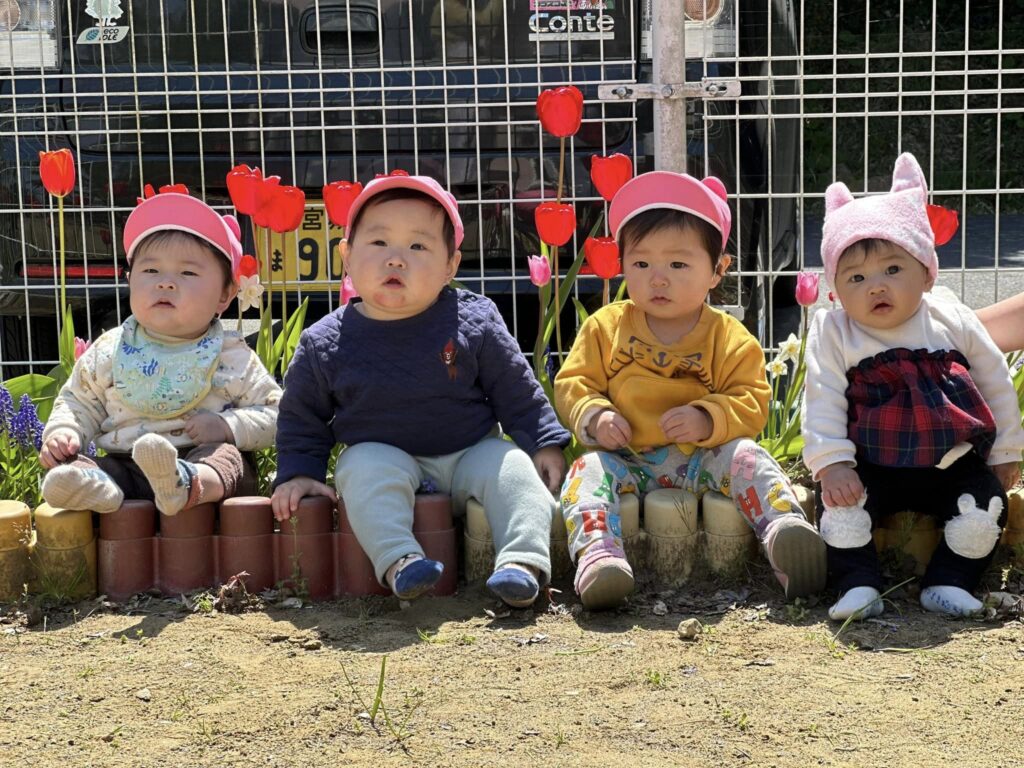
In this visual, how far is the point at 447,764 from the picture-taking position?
2316 mm

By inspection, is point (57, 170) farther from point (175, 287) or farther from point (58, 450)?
point (58, 450)

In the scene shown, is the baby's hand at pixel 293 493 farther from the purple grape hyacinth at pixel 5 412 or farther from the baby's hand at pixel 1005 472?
the baby's hand at pixel 1005 472

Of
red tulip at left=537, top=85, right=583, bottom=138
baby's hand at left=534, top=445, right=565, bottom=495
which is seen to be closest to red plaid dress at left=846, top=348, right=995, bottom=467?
baby's hand at left=534, top=445, right=565, bottom=495

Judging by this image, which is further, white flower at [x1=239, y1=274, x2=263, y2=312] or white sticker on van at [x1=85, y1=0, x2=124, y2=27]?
white sticker on van at [x1=85, y1=0, x2=124, y2=27]

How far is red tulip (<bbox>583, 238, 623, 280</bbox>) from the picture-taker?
3750mm

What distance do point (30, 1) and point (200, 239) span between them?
54.8 inches

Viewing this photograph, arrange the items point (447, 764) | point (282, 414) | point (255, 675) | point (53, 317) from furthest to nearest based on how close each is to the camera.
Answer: point (53, 317)
point (282, 414)
point (255, 675)
point (447, 764)

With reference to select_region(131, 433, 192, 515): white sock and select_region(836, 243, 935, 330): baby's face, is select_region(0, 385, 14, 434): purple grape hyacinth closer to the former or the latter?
select_region(131, 433, 192, 515): white sock

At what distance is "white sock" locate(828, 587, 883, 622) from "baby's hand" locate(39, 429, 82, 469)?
72.4 inches

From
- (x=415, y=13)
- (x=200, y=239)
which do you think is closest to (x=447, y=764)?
(x=200, y=239)

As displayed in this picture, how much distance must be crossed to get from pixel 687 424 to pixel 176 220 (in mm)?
1367

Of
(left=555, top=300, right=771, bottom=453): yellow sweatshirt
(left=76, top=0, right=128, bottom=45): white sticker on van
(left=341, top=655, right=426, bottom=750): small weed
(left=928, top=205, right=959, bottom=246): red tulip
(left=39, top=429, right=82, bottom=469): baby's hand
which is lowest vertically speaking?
(left=341, top=655, right=426, bottom=750): small weed

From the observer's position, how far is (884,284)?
3217mm

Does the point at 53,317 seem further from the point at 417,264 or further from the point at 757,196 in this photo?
the point at 757,196
